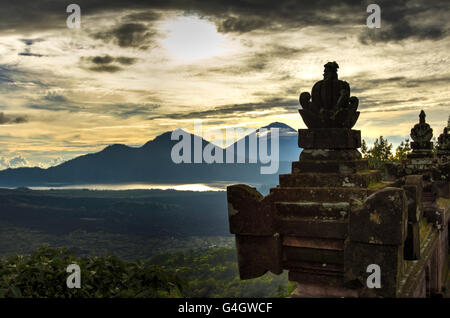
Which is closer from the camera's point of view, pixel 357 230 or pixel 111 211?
pixel 357 230

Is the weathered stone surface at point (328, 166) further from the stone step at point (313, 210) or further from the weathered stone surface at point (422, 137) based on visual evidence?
the weathered stone surface at point (422, 137)

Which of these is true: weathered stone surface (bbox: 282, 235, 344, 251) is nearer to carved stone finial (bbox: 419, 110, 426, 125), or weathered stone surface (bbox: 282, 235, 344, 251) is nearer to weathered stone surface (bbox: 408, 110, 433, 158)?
weathered stone surface (bbox: 408, 110, 433, 158)

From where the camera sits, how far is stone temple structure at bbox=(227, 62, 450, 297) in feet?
16.5

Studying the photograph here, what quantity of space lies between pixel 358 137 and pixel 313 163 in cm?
101

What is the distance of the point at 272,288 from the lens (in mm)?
69625

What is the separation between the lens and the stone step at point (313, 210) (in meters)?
5.48

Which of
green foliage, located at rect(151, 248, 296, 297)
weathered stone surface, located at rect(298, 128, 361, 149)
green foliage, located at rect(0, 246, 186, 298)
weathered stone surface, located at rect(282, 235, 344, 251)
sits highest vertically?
weathered stone surface, located at rect(298, 128, 361, 149)

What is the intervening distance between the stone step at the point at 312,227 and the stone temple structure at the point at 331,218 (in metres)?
0.01

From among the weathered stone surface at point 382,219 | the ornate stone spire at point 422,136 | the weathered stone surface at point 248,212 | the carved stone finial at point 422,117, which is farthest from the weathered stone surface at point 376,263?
the carved stone finial at point 422,117

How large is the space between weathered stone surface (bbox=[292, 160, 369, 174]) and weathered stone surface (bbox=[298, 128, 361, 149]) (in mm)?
252

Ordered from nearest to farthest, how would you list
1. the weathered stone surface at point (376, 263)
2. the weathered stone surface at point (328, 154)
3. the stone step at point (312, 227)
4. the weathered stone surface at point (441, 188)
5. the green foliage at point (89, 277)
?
1. the weathered stone surface at point (376, 263)
2. the stone step at point (312, 227)
3. the weathered stone surface at point (328, 154)
4. the green foliage at point (89, 277)
5. the weathered stone surface at point (441, 188)

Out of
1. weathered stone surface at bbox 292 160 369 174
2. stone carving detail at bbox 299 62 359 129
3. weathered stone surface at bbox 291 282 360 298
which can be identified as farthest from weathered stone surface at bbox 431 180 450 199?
weathered stone surface at bbox 291 282 360 298
